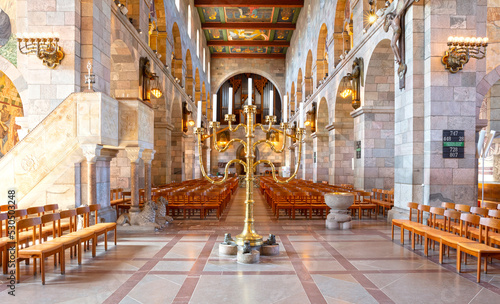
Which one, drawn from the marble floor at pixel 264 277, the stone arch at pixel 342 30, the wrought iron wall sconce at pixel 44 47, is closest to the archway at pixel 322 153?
the stone arch at pixel 342 30

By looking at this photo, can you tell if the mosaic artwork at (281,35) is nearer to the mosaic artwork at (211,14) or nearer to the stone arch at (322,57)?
the mosaic artwork at (211,14)

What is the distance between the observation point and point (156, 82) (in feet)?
46.0

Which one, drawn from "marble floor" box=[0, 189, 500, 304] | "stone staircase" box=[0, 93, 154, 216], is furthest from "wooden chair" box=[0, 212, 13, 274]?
"stone staircase" box=[0, 93, 154, 216]

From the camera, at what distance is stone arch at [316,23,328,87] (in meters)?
19.5

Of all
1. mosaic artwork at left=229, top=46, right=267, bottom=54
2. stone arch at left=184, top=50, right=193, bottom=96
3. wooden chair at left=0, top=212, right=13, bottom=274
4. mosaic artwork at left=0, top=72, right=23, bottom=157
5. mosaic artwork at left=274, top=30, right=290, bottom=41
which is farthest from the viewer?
mosaic artwork at left=229, top=46, right=267, bottom=54

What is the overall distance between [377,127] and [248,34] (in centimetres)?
2035

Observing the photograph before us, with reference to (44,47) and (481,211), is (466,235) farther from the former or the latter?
(44,47)

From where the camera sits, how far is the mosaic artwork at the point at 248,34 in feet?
96.2

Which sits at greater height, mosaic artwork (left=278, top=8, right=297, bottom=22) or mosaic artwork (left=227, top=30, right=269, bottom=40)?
mosaic artwork (left=278, top=8, right=297, bottom=22)

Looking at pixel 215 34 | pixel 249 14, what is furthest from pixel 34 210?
pixel 215 34

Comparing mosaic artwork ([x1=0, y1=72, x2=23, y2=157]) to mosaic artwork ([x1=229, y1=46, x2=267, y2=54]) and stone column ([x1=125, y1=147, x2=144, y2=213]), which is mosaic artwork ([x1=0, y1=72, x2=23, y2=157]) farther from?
mosaic artwork ([x1=229, y1=46, x2=267, y2=54])

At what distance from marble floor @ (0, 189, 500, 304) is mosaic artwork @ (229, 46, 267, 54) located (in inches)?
1130

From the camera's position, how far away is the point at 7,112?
14406mm

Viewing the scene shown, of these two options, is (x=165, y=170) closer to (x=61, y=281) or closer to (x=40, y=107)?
(x=40, y=107)
